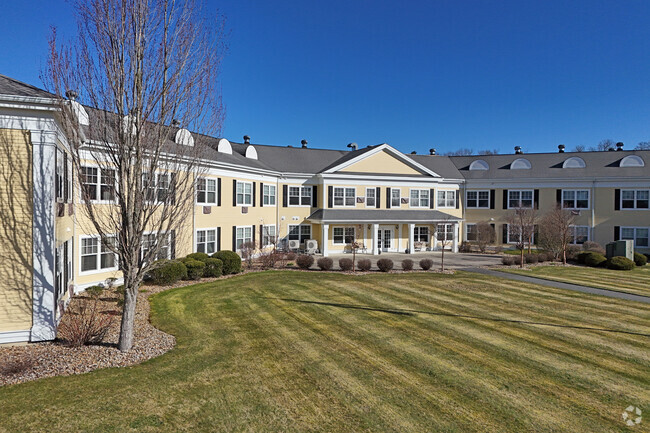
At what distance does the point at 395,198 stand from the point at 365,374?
2534cm

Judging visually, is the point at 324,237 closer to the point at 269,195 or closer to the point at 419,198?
the point at 269,195

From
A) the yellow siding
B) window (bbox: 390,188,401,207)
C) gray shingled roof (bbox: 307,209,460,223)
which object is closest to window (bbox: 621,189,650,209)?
gray shingled roof (bbox: 307,209,460,223)

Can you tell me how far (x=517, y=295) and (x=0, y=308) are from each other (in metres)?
18.2

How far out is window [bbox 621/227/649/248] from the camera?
29.9m

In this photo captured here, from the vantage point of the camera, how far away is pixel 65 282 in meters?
12.3

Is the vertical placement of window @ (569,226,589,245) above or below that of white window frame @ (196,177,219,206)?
below

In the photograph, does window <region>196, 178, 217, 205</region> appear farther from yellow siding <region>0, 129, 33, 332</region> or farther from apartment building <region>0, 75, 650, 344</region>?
yellow siding <region>0, 129, 33, 332</region>

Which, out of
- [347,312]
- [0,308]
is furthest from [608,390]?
[0,308]

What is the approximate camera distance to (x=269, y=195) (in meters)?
28.6

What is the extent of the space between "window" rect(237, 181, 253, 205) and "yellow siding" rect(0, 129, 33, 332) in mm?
15204

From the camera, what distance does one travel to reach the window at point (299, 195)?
3033 cm

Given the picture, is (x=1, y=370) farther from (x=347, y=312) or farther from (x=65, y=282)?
(x=347, y=312)

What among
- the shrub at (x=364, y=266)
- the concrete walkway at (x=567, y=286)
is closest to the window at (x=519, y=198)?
the concrete walkway at (x=567, y=286)

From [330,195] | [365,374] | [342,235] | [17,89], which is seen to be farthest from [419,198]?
[17,89]
